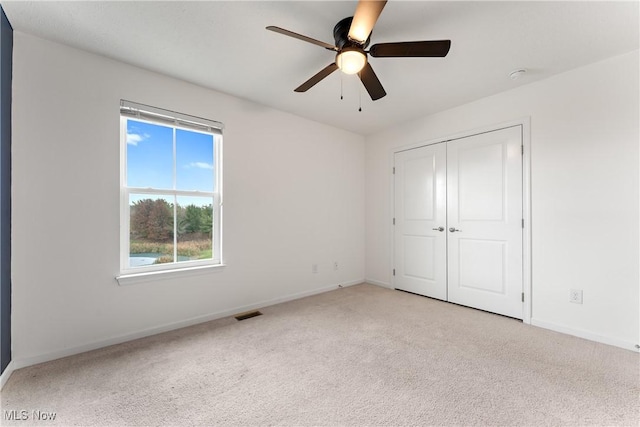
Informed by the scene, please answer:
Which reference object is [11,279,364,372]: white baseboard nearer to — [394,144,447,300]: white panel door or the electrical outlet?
Answer: [394,144,447,300]: white panel door

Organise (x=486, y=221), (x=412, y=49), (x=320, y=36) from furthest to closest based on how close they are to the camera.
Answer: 1. (x=486, y=221)
2. (x=320, y=36)
3. (x=412, y=49)

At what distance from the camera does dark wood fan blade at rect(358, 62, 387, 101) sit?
6.54 feet

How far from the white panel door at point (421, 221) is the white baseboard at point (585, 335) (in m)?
1.02

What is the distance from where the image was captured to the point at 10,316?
196 centimetres

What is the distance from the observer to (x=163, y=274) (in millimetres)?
2611

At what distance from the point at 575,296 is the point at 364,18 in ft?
9.76

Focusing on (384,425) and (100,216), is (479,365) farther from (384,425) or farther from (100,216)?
(100,216)

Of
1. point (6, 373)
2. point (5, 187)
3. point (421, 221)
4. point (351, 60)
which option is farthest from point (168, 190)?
point (421, 221)

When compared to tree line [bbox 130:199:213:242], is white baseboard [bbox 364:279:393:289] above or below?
below

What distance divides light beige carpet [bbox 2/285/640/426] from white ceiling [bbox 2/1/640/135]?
2425 millimetres

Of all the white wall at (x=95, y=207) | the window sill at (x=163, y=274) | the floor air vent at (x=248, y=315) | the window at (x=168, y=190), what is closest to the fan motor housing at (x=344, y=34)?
the white wall at (x=95, y=207)

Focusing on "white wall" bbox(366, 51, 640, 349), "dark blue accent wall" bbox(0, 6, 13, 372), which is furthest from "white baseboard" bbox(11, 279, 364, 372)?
"white wall" bbox(366, 51, 640, 349)

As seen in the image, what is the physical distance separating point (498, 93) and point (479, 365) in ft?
9.01

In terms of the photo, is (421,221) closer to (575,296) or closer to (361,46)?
(575,296)
